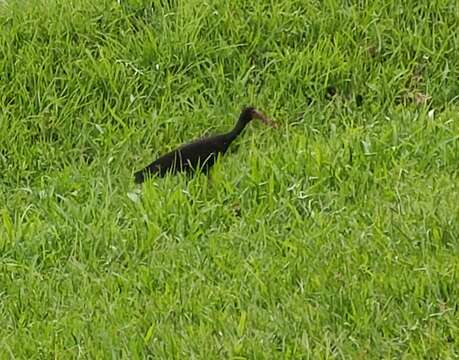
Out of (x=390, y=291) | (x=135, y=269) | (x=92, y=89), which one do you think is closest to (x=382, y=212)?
(x=390, y=291)

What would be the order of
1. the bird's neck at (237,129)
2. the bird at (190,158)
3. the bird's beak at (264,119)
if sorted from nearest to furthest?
the bird at (190,158) < the bird's neck at (237,129) < the bird's beak at (264,119)

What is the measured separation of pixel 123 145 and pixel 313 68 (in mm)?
1089

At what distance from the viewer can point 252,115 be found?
19.0ft

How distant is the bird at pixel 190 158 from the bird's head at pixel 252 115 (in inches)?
5.5

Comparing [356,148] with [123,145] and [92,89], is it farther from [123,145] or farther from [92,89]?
[92,89]

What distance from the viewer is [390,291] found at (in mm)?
4133

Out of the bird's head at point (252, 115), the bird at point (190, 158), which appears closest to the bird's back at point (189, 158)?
the bird at point (190, 158)

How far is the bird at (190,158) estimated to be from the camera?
216 inches

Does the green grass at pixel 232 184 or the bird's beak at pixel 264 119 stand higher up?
the green grass at pixel 232 184

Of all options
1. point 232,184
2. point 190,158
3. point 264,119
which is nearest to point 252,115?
point 264,119

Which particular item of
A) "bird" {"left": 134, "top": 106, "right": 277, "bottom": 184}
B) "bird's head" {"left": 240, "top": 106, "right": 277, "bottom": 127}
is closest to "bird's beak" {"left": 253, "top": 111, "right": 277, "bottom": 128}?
"bird's head" {"left": 240, "top": 106, "right": 277, "bottom": 127}

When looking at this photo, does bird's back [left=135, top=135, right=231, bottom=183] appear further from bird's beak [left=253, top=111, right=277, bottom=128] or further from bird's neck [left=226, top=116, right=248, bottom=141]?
bird's beak [left=253, top=111, right=277, bottom=128]

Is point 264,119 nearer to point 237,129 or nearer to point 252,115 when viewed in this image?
point 252,115

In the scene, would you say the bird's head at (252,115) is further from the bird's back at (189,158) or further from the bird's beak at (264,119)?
the bird's back at (189,158)
